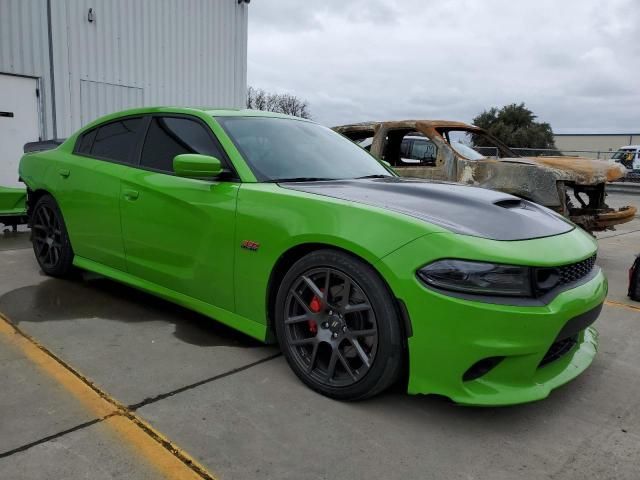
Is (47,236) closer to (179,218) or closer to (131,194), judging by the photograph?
(131,194)

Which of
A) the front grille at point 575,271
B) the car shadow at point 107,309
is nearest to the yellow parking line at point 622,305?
the front grille at point 575,271

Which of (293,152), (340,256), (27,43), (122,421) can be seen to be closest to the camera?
(122,421)

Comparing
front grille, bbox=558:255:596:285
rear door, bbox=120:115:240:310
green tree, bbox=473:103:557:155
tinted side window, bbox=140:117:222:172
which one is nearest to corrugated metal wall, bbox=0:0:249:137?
tinted side window, bbox=140:117:222:172

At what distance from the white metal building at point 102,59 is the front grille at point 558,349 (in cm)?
999

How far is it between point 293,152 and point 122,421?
1860 mm

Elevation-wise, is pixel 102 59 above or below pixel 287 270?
above

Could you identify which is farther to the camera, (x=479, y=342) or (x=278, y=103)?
(x=278, y=103)

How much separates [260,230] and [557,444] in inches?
68.3

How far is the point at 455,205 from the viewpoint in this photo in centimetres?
270

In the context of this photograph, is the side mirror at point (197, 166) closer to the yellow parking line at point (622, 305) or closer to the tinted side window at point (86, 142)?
the tinted side window at point (86, 142)

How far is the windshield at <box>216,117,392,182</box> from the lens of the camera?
3189mm

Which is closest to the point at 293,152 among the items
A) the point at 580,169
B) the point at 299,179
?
the point at 299,179

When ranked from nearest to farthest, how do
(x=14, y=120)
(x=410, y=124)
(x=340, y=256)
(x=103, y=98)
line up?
(x=340, y=256), (x=410, y=124), (x=14, y=120), (x=103, y=98)

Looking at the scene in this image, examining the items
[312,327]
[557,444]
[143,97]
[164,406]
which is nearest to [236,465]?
[164,406]
